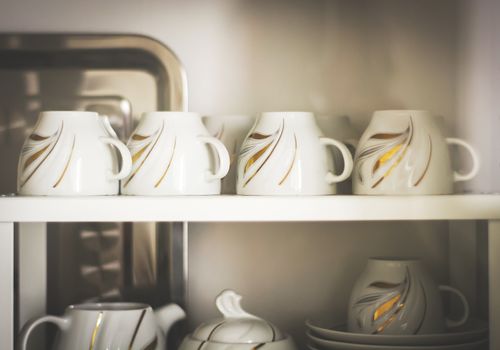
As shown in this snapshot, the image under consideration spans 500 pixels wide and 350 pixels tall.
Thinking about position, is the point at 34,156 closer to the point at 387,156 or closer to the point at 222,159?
the point at 222,159

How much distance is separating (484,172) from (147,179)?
0.44 meters

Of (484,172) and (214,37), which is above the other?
(214,37)

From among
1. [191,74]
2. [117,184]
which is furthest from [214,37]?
[117,184]

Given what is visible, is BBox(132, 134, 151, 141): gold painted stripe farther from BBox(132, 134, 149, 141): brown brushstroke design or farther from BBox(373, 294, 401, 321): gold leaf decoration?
BBox(373, 294, 401, 321): gold leaf decoration

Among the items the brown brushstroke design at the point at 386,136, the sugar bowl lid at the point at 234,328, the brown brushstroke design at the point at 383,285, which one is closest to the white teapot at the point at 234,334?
the sugar bowl lid at the point at 234,328

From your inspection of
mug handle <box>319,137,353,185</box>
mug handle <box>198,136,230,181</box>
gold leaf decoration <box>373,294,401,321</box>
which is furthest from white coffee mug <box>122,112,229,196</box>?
gold leaf decoration <box>373,294,401,321</box>

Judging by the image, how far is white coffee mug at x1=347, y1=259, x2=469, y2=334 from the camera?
790mm

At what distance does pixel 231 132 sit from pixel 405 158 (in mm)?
210

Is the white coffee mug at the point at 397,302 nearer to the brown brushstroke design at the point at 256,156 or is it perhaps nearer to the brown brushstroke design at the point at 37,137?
the brown brushstroke design at the point at 256,156

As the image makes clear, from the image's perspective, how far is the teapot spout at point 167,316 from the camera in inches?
32.9

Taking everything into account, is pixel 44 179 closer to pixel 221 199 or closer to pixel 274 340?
pixel 221 199

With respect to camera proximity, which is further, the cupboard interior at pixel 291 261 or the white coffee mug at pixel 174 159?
the cupboard interior at pixel 291 261

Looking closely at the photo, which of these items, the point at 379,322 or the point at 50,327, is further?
the point at 50,327

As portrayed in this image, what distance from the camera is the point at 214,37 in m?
0.96
